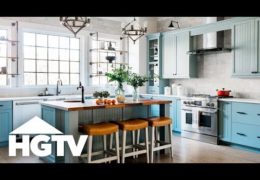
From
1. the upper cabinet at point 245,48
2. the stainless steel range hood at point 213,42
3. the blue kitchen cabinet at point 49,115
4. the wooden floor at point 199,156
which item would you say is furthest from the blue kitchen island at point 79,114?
the stainless steel range hood at point 213,42

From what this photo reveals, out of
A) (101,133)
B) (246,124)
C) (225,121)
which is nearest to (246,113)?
(246,124)

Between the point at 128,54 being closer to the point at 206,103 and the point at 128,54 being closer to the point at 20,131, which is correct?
the point at 206,103

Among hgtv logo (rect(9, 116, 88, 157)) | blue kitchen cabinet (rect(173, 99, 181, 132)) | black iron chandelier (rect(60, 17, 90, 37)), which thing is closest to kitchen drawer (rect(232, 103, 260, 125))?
blue kitchen cabinet (rect(173, 99, 181, 132))

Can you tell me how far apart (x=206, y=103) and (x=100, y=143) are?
2476 mm

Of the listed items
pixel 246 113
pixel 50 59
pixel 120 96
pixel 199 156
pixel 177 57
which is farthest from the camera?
pixel 177 57

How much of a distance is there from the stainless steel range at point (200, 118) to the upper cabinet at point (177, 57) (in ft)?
2.98

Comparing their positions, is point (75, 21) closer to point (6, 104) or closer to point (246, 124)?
point (6, 104)

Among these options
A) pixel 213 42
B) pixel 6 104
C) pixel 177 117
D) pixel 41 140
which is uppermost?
pixel 213 42

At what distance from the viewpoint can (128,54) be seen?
8336 millimetres

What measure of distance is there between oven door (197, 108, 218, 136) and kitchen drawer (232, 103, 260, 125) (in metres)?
0.42

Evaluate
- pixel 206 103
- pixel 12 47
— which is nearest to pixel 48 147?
pixel 12 47

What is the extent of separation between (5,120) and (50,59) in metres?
2.04

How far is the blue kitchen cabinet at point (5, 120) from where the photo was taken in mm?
5398

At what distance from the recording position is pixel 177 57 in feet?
23.1
